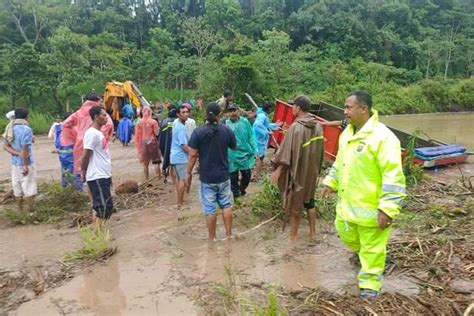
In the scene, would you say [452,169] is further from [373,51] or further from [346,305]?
[373,51]

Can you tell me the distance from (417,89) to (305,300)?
28.6 metres

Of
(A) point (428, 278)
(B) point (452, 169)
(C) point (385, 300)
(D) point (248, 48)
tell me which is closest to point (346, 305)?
(C) point (385, 300)

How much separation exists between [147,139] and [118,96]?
744 cm

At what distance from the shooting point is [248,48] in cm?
2808

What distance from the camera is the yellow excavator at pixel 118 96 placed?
14.2 metres

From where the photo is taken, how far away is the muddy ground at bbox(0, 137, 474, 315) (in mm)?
3648

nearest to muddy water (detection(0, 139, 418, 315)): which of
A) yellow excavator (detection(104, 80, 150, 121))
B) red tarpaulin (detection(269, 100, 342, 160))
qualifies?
red tarpaulin (detection(269, 100, 342, 160))

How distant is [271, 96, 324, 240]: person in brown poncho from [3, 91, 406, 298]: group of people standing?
0.4 inches

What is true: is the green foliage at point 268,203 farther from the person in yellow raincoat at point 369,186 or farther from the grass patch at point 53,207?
the grass patch at point 53,207

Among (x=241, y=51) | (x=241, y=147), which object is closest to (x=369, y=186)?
(x=241, y=147)

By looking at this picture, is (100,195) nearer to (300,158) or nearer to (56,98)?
(300,158)

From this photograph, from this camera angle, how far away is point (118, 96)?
15.5 meters

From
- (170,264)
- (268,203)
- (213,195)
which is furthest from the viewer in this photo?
(268,203)

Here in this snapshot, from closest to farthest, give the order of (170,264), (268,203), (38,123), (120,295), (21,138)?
(120,295) → (170,264) → (268,203) → (21,138) → (38,123)
